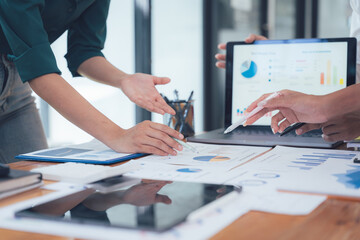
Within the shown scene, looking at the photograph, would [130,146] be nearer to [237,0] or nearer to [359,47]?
[359,47]

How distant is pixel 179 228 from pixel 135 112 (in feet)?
8.05

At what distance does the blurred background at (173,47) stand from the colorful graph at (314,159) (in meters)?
1.68

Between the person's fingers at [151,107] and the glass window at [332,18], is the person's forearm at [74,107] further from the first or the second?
the glass window at [332,18]

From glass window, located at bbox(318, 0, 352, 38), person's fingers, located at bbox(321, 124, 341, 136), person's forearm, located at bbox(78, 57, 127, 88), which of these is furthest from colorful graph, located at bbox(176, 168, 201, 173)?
glass window, located at bbox(318, 0, 352, 38)

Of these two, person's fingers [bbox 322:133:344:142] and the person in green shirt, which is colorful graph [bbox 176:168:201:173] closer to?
the person in green shirt

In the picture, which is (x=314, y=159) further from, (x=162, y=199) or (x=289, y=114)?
(x=162, y=199)

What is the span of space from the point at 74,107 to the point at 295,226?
69 centimetres

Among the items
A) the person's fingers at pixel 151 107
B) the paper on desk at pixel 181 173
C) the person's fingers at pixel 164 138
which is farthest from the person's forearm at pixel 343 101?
the person's fingers at pixel 151 107

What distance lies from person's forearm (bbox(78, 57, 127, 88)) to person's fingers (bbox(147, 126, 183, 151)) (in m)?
0.33

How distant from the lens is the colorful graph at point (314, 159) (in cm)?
87

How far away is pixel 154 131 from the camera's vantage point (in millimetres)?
1028

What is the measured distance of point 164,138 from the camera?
3.34 feet

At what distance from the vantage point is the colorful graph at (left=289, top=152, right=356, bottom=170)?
34.1 inches

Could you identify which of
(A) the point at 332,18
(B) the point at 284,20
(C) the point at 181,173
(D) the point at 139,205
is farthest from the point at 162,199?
(A) the point at 332,18
